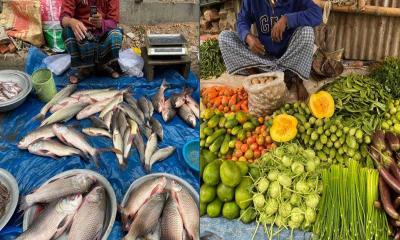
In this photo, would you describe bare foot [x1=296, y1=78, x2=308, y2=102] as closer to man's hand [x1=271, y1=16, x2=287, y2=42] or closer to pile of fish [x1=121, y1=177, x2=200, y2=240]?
man's hand [x1=271, y1=16, x2=287, y2=42]

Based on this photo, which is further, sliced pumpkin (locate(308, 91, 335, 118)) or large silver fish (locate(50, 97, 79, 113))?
large silver fish (locate(50, 97, 79, 113))

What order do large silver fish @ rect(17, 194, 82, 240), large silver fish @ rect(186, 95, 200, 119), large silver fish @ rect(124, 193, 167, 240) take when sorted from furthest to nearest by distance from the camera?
large silver fish @ rect(186, 95, 200, 119) → large silver fish @ rect(124, 193, 167, 240) → large silver fish @ rect(17, 194, 82, 240)

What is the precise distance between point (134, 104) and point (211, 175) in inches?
34.5

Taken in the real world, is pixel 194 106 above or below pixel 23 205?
above

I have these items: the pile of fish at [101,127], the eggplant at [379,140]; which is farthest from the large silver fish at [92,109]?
the eggplant at [379,140]

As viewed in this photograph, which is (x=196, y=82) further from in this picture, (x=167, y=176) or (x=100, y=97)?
(x=167, y=176)

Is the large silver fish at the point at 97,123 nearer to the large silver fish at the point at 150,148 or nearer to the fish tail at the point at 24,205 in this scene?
the large silver fish at the point at 150,148

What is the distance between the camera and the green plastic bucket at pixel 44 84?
133 inches

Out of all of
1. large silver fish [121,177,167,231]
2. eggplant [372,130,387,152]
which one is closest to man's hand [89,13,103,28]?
large silver fish [121,177,167,231]

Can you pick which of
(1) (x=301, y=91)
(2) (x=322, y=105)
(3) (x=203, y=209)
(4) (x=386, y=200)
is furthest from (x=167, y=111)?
(4) (x=386, y=200)

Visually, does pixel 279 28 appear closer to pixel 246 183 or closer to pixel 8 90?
pixel 246 183

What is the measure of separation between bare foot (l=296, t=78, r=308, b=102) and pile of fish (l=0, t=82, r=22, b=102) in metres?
2.06

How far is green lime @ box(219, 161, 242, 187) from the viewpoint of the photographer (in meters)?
2.99

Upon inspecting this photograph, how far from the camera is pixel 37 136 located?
121 inches
